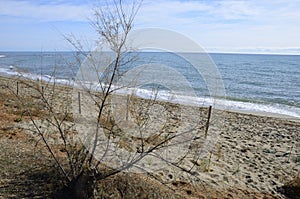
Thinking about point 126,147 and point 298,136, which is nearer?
point 126,147

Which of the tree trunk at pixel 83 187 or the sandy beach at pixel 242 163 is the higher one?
the tree trunk at pixel 83 187

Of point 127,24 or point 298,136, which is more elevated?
point 127,24

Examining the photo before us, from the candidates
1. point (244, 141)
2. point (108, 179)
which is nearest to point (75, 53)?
point (108, 179)

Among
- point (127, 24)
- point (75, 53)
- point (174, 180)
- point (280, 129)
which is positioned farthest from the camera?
point (280, 129)

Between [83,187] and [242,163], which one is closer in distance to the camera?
[83,187]

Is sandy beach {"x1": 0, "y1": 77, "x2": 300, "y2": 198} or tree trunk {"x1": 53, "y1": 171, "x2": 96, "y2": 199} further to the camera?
sandy beach {"x1": 0, "y1": 77, "x2": 300, "y2": 198}

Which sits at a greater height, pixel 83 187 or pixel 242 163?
pixel 83 187

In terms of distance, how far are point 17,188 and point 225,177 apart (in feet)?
13.0

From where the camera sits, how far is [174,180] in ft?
17.9

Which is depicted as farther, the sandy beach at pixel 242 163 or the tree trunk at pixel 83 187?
the sandy beach at pixel 242 163

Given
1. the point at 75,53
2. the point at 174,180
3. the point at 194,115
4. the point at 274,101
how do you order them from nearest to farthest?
the point at 75,53 < the point at 174,180 < the point at 194,115 < the point at 274,101

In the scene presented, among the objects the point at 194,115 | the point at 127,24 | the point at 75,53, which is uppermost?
the point at 127,24

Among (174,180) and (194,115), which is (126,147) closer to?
(174,180)

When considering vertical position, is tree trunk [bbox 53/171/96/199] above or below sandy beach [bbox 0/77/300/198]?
above
